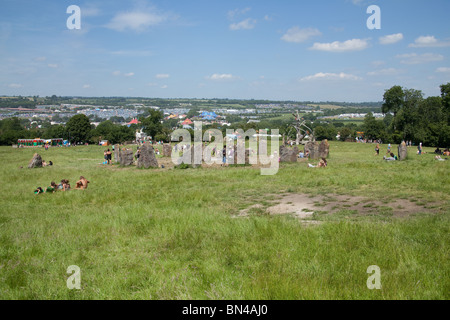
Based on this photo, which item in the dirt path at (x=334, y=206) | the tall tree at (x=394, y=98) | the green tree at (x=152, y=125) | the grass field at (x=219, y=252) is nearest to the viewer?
the grass field at (x=219, y=252)

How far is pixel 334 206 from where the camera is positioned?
1194 centimetres

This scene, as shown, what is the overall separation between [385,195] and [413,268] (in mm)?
7897

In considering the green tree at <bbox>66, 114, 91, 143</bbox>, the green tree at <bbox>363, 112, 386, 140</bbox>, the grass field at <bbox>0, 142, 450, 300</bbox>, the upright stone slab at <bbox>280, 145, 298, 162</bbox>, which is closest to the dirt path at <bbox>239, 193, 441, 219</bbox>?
the grass field at <bbox>0, 142, 450, 300</bbox>

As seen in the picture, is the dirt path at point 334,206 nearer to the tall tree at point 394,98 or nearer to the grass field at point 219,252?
the grass field at point 219,252

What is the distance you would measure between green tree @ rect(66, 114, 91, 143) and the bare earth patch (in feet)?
267

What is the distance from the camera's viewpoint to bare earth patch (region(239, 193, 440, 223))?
10719 millimetres

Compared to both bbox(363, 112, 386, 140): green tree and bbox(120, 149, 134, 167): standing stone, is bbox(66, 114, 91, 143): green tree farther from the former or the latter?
bbox(363, 112, 386, 140): green tree

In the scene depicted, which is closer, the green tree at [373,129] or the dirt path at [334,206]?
the dirt path at [334,206]

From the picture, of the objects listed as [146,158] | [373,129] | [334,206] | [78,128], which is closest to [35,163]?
[146,158]

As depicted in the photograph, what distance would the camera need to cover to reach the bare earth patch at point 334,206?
422 inches

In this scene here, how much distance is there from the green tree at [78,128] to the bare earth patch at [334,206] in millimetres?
81296

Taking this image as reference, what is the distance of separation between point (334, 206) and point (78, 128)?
83828mm

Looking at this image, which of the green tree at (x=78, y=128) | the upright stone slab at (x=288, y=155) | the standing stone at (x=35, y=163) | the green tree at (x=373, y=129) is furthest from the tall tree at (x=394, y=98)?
the standing stone at (x=35, y=163)

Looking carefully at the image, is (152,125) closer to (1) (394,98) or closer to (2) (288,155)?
(1) (394,98)
